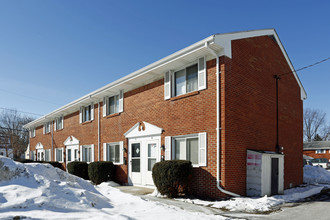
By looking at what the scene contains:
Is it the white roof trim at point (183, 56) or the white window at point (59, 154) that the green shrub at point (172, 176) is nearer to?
the white roof trim at point (183, 56)

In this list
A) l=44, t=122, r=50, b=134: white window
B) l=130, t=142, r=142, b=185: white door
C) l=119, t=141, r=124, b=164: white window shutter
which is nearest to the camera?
l=130, t=142, r=142, b=185: white door

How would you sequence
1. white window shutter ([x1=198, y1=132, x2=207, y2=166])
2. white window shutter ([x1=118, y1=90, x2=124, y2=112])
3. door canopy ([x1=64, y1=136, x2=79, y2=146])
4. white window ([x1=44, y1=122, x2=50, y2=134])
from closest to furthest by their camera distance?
white window shutter ([x1=198, y1=132, x2=207, y2=166]) → white window shutter ([x1=118, y1=90, x2=124, y2=112]) → door canopy ([x1=64, y1=136, x2=79, y2=146]) → white window ([x1=44, y1=122, x2=50, y2=134])

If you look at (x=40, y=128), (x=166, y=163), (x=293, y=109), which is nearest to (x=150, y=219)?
(x=166, y=163)

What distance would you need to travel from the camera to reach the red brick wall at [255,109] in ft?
28.8

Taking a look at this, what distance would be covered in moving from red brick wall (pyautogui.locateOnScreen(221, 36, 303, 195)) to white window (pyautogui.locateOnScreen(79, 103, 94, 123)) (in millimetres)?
10326

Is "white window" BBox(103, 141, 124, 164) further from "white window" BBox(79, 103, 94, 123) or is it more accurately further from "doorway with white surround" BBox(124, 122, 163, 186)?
"white window" BBox(79, 103, 94, 123)

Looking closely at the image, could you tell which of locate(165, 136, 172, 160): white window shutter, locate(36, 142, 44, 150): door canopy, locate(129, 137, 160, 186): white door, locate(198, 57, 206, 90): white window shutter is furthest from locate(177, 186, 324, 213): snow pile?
locate(36, 142, 44, 150): door canopy

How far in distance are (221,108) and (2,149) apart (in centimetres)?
5869

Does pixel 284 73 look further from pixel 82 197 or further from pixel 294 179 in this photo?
pixel 82 197

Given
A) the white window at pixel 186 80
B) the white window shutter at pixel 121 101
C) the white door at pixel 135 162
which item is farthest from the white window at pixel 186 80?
the white window shutter at pixel 121 101

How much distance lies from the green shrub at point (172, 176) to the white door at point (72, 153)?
11.0 meters

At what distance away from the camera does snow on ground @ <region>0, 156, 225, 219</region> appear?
4.63 meters

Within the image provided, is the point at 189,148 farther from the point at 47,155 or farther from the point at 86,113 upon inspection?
the point at 47,155

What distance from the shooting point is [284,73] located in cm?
1277
